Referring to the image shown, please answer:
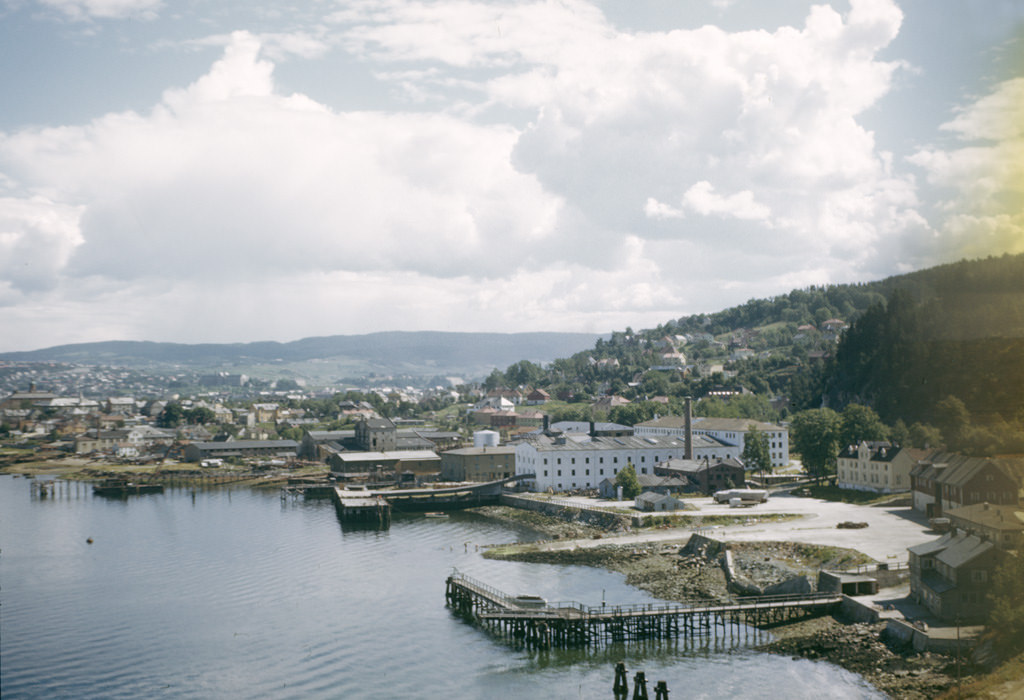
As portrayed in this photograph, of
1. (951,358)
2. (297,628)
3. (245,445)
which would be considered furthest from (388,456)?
(297,628)

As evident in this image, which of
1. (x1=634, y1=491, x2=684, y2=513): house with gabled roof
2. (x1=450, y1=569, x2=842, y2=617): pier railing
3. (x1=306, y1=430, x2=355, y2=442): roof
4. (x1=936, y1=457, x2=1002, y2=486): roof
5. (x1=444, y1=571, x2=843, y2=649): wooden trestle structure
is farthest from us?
(x1=306, y1=430, x2=355, y2=442): roof

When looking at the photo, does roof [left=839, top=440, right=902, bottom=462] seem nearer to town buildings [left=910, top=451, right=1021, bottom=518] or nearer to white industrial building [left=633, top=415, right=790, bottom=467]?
town buildings [left=910, top=451, right=1021, bottom=518]

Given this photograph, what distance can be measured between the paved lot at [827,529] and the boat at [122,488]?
66.9m

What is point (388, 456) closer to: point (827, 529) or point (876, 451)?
point (876, 451)

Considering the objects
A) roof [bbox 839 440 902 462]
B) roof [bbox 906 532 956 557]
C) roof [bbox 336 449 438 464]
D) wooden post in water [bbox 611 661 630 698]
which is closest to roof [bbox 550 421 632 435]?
roof [bbox 336 449 438 464]

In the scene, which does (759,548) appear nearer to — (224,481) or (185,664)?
(185,664)

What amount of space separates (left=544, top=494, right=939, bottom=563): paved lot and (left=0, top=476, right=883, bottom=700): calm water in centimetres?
1150

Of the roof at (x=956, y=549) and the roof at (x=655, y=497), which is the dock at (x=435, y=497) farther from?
the roof at (x=956, y=549)

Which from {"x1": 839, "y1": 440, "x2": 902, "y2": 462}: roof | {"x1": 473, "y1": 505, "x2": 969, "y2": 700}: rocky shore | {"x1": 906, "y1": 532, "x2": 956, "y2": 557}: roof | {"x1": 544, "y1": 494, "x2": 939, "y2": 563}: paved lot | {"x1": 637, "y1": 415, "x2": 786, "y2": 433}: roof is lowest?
{"x1": 473, "y1": 505, "x2": 969, "y2": 700}: rocky shore

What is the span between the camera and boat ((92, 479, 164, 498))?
332 feet

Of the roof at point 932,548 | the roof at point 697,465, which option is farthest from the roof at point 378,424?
the roof at point 932,548

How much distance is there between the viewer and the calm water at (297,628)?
33.3 metres

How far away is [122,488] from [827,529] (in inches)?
3292

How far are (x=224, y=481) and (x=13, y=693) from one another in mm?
84708
